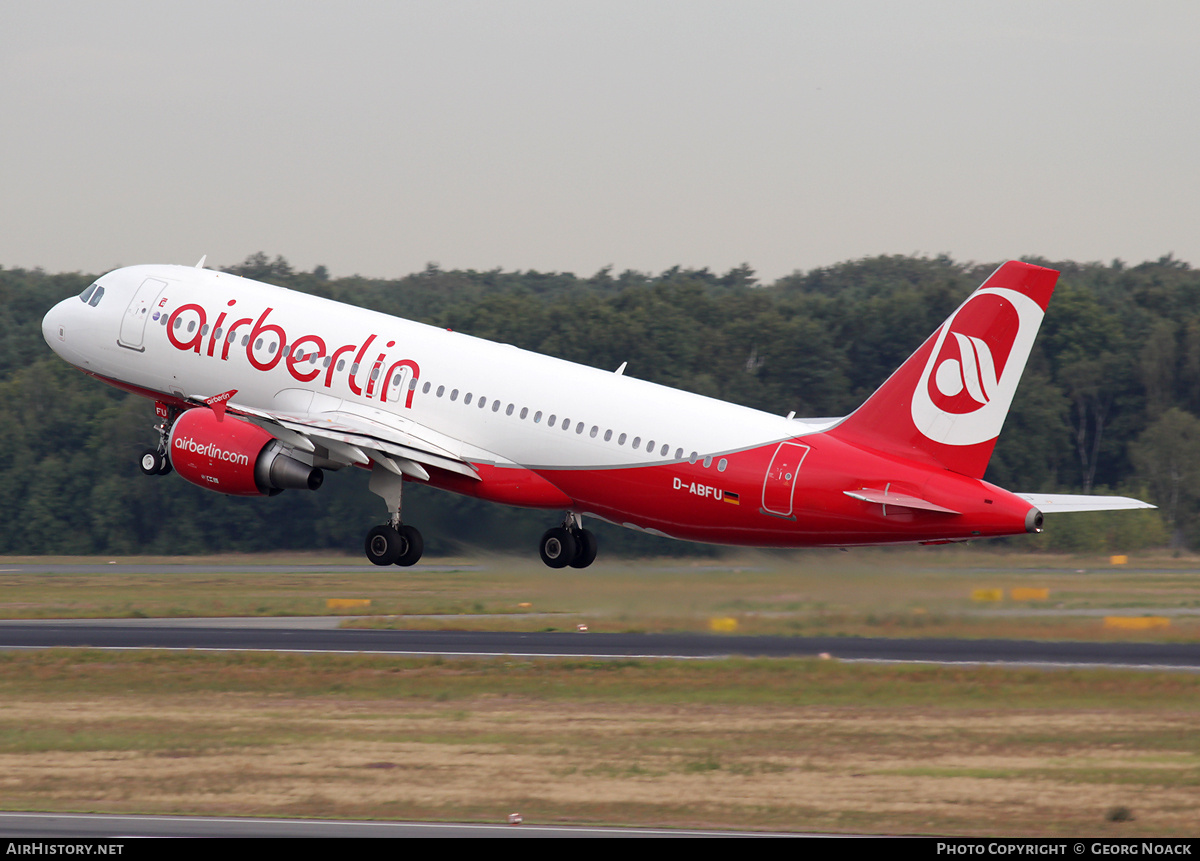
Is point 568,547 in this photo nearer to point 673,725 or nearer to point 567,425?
point 567,425

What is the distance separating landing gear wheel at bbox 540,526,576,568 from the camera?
42.3 meters

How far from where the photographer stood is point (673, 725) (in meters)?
30.2

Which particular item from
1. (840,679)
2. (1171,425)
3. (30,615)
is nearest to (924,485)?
(840,679)

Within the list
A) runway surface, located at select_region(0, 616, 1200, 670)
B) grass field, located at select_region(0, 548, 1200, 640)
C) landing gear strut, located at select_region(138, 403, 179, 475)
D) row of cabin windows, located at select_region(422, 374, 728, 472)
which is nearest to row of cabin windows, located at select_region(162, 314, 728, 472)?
row of cabin windows, located at select_region(422, 374, 728, 472)

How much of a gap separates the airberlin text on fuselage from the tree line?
38054mm

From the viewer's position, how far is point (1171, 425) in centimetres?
8762

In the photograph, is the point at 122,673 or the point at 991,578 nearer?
the point at 122,673

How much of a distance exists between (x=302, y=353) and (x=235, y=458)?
11.2 feet

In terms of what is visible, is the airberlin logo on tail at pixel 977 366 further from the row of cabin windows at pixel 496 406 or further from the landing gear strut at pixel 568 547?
the landing gear strut at pixel 568 547

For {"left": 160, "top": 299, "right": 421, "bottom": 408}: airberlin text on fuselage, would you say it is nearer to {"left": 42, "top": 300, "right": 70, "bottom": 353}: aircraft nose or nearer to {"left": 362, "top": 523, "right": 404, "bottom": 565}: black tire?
{"left": 362, "top": 523, "right": 404, "bottom": 565}: black tire

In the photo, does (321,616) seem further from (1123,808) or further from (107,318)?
(1123,808)

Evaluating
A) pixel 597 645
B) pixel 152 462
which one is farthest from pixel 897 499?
pixel 152 462

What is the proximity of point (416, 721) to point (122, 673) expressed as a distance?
979cm

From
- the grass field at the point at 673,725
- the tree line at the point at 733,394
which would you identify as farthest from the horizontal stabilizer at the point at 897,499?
the tree line at the point at 733,394
